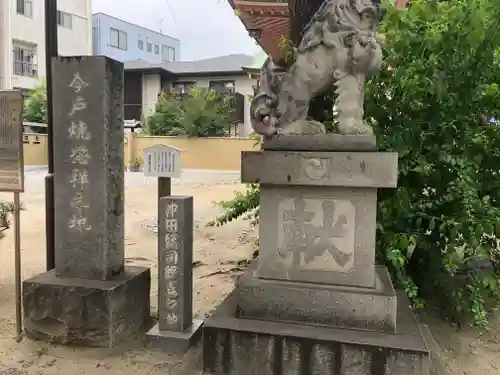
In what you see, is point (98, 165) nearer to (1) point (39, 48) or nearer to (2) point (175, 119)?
(2) point (175, 119)

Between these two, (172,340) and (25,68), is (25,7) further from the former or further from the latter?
(172,340)

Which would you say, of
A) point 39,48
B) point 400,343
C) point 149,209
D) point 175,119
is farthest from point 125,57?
point 400,343

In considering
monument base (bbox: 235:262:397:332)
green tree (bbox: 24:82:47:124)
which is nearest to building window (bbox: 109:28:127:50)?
green tree (bbox: 24:82:47:124)

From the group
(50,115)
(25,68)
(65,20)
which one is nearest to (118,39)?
(65,20)

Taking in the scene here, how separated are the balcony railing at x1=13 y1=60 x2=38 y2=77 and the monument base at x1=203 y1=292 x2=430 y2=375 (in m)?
24.1

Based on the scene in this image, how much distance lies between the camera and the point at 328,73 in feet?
9.27

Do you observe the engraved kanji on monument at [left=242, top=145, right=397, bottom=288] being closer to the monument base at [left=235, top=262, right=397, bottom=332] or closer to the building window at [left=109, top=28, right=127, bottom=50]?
the monument base at [left=235, top=262, right=397, bottom=332]

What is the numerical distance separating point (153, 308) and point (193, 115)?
16476 mm

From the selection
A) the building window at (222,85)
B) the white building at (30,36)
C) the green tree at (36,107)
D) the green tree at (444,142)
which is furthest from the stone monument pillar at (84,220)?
the building window at (222,85)

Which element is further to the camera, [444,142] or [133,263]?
[133,263]

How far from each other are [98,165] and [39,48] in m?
23.9

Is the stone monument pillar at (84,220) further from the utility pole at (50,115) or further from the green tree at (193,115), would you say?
the green tree at (193,115)

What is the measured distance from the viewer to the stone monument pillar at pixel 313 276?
2590 mm

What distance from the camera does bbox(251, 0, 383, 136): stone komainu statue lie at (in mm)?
2756
